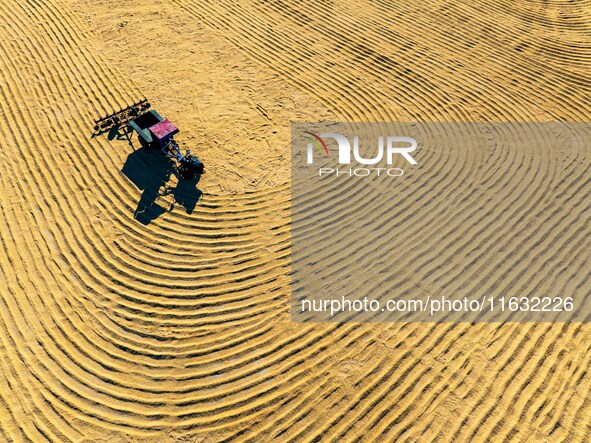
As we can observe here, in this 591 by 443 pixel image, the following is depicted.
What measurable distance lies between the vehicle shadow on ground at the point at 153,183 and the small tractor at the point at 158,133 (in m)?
0.20

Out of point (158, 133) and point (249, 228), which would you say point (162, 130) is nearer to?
point (158, 133)

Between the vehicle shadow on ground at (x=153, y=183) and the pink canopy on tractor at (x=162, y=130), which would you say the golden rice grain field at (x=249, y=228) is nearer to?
the vehicle shadow on ground at (x=153, y=183)

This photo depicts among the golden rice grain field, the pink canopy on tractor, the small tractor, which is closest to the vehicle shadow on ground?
the golden rice grain field

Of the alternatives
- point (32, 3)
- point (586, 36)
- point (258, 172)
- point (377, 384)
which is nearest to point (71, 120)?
point (258, 172)

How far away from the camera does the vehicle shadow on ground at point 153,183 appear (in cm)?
844

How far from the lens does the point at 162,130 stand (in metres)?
8.91

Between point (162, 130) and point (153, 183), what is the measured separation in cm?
123

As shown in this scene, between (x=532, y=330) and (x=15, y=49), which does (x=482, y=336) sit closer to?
(x=532, y=330)

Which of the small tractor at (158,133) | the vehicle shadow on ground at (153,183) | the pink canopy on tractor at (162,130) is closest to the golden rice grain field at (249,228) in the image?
the vehicle shadow on ground at (153,183)

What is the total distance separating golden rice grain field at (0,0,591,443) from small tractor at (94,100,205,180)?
323mm

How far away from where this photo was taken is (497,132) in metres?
9.91

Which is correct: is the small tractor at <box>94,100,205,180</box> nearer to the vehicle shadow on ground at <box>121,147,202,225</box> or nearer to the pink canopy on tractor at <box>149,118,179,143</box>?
the pink canopy on tractor at <box>149,118,179,143</box>

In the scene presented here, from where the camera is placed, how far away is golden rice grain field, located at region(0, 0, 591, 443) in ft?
20.2

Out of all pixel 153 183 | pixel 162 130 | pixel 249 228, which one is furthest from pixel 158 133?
pixel 249 228
